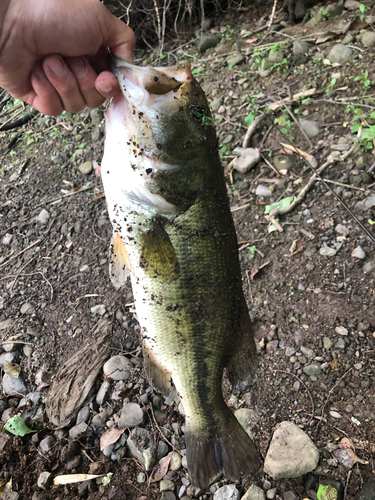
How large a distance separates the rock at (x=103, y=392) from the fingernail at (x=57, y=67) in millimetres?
2481

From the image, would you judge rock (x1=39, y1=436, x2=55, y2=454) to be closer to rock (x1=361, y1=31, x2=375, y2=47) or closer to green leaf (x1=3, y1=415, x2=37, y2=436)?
green leaf (x1=3, y1=415, x2=37, y2=436)

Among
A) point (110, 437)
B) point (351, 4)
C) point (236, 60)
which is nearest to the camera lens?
point (110, 437)

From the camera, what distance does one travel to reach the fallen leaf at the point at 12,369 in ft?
11.4

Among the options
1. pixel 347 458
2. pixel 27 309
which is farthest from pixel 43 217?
pixel 347 458

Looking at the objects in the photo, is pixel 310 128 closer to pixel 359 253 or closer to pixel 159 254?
pixel 359 253

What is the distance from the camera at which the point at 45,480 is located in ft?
8.88

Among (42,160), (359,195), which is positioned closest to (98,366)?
(359,195)

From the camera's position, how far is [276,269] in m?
3.55

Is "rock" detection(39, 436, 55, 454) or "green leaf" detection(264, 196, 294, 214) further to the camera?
"green leaf" detection(264, 196, 294, 214)

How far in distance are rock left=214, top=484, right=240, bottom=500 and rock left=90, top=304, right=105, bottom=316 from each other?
1.95 metres

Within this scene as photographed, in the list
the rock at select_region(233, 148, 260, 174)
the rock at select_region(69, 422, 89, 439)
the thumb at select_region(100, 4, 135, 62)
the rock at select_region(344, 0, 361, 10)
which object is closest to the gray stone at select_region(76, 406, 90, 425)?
the rock at select_region(69, 422, 89, 439)

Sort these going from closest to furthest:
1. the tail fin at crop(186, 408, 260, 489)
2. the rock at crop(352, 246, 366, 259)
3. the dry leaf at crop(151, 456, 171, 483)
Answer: the tail fin at crop(186, 408, 260, 489) → the dry leaf at crop(151, 456, 171, 483) → the rock at crop(352, 246, 366, 259)

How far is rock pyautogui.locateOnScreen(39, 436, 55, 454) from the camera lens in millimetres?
2914

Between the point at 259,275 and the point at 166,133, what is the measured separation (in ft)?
6.96
